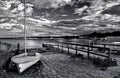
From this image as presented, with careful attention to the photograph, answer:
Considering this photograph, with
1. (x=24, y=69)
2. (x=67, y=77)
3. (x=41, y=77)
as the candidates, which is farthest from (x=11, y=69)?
(x=67, y=77)

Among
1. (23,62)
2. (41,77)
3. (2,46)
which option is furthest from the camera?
(2,46)

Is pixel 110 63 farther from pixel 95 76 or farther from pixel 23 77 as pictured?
pixel 23 77

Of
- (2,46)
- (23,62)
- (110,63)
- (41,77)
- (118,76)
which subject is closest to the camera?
(118,76)

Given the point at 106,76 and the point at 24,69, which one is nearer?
the point at 106,76

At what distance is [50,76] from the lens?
7598 mm

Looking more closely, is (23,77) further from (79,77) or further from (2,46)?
(2,46)

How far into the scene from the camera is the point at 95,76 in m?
7.03

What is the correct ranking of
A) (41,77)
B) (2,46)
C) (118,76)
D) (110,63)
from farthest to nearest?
(2,46) → (110,63) → (41,77) → (118,76)

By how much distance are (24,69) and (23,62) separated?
0.59 metres

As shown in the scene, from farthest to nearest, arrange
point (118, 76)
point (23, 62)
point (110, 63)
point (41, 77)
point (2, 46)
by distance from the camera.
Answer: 1. point (2, 46)
2. point (110, 63)
3. point (23, 62)
4. point (41, 77)
5. point (118, 76)

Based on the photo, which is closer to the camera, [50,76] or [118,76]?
[118,76]

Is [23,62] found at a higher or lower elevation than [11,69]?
higher

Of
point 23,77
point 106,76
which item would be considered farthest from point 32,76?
point 106,76

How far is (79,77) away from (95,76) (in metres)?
1.03
